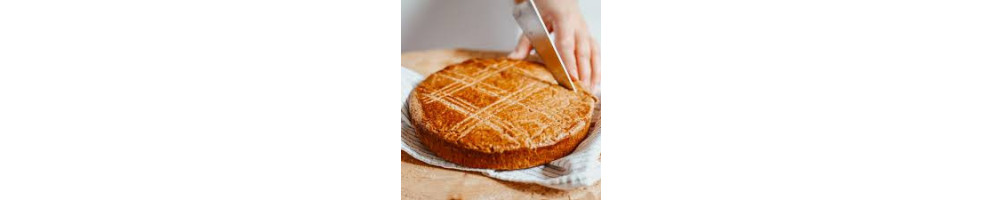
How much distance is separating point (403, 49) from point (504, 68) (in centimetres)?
26

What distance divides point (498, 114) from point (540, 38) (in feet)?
0.58

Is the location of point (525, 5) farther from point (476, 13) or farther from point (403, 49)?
point (403, 49)

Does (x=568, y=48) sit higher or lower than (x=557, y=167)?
higher

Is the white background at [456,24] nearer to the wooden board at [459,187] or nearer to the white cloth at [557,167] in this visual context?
the white cloth at [557,167]

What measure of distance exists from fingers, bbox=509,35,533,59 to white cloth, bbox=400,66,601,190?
0.75 ft

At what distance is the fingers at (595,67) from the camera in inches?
61.3

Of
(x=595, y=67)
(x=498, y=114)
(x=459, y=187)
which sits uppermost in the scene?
(x=595, y=67)

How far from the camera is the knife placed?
5.11 feet

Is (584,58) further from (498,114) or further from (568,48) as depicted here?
(498,114)

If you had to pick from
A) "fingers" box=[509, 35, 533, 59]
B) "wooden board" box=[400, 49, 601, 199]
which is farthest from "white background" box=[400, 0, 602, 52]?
"wooden board" box=[400, 49, 601, 199]

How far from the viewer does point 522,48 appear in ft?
5.81

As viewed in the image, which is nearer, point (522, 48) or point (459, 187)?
point (459, 187)

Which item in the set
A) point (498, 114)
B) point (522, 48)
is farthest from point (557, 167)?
point (522, 48)

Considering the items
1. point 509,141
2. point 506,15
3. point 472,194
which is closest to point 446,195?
point 472,194
